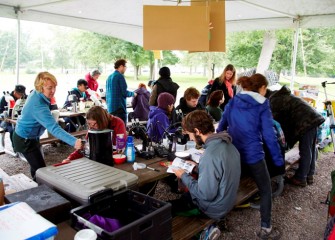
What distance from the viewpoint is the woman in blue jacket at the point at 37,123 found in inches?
104

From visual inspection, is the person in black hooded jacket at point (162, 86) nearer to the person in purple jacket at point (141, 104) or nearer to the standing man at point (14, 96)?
the person in purple jacket at point (141, 104)

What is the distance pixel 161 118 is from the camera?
365 cm

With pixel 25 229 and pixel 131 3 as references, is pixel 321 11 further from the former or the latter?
pixel 25 229

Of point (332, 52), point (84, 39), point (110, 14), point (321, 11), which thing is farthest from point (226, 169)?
point (84, 39)

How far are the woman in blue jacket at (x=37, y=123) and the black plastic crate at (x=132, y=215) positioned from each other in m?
1.05

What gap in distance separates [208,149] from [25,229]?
1331 millimetres

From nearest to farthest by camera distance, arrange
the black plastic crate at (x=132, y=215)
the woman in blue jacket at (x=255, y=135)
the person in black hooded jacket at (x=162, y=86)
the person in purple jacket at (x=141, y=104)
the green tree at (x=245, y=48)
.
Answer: the black plastic crate at (x=132, y=215)
the woman in blue jacket at (x=255, y=135)
the person in black hooded jacket at (x=162, y=86)
the person in purple jacket at (x=141, y=104)
the green tree at (x=245, y=48)

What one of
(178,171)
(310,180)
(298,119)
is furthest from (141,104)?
(178,171)

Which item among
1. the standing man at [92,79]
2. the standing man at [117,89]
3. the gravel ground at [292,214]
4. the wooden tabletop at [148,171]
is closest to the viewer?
the wooden tabletop at [148,171]

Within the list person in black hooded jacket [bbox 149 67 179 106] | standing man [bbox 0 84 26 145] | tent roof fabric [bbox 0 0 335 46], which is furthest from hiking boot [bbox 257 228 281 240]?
standing man [bbox 0 84 26 145]

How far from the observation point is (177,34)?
6.19 feet

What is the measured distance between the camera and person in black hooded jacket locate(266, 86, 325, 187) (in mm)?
3744

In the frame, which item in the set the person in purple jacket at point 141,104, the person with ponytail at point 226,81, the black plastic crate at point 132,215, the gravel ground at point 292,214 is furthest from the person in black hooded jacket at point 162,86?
the black plastic crate at point 132,215

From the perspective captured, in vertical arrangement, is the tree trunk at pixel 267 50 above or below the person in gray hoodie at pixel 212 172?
above
